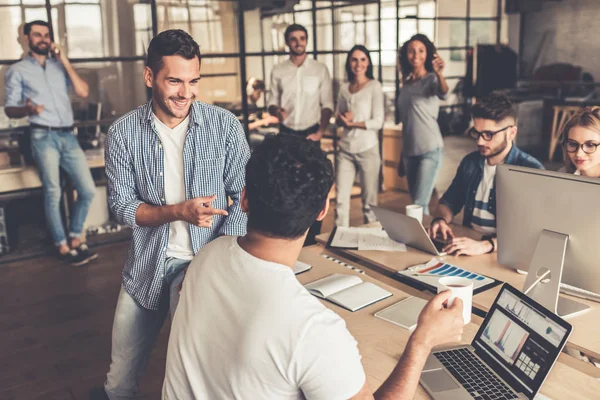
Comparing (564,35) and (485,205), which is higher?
(564,35)

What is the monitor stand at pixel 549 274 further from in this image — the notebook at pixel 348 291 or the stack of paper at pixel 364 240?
the stack of paper at pixel 364 240

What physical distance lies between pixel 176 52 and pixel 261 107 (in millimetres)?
3693

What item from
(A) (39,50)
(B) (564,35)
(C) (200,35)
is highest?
(B) (564,35)

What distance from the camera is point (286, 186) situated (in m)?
1.15

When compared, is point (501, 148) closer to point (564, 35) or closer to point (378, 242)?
point (378, 242)

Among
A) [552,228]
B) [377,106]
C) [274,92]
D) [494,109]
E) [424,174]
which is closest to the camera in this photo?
[552,228]

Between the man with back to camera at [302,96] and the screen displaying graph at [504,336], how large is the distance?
9.84 ft

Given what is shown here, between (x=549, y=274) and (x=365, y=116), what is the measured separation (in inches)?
108

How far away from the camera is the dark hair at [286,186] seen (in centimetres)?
115

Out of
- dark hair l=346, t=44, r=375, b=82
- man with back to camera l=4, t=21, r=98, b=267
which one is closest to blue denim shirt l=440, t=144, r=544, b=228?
dark hair l=346, t=44, r=375, b=82

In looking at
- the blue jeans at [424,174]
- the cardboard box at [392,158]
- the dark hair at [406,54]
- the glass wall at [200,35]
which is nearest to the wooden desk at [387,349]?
the blue jeans at [424,174]

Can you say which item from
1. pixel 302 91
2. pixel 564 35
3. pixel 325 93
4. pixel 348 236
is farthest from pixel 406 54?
pixel 564 35

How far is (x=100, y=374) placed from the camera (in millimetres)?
2984

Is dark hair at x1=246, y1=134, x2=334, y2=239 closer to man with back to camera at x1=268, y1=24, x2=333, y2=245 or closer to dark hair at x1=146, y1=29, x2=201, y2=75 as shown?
dark hair at x1=146, y1=29, x2=201, y2=75
